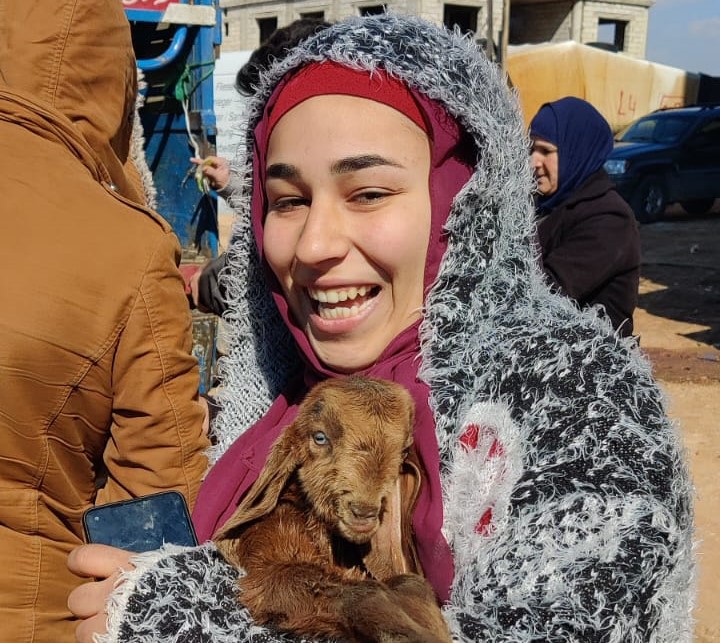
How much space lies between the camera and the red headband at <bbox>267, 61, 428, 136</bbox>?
1.51 metres

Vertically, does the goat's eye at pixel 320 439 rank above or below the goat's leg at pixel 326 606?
above

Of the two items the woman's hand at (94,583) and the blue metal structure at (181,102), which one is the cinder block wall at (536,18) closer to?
the blue metal structure at (181,102)

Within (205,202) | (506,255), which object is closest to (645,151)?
(205,202)

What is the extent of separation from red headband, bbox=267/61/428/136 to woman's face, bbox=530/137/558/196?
3.31 metres

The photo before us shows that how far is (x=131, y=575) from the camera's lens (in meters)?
1.29

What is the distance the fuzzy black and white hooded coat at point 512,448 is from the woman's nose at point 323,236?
209mm

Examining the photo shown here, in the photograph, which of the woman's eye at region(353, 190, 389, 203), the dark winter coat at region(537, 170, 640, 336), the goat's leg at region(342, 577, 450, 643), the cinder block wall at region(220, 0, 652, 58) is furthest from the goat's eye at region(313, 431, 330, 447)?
the cinder block wall at region(220, 0, 652, 58)

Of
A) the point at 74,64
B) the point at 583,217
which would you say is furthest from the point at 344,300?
the point at 583,217

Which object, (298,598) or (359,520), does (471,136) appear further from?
(298,598)

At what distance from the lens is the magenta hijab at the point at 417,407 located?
1327mm

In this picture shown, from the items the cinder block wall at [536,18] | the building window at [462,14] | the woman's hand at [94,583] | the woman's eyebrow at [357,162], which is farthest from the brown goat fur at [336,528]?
the cinder block wall at [536,18]

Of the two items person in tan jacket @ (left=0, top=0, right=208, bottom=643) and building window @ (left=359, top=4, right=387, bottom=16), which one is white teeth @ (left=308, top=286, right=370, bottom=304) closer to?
person in tan jacket @ (left=0, top=0, right=208, bottom=643)

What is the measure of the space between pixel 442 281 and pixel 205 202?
195 inches

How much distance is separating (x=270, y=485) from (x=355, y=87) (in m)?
0.74
